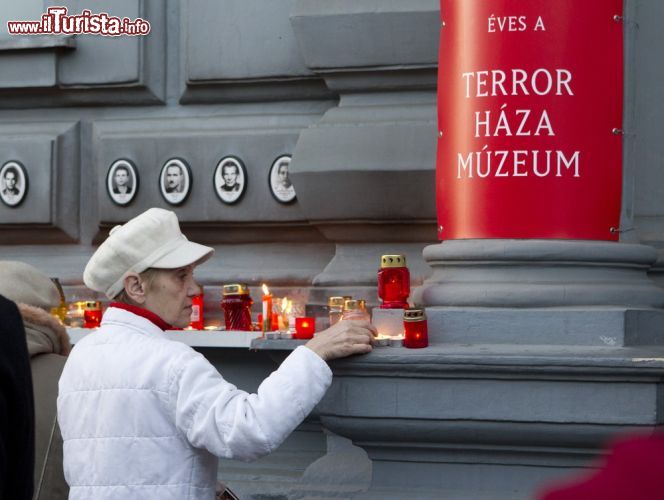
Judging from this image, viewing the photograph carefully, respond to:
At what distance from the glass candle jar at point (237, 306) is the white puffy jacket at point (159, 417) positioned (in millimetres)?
2528

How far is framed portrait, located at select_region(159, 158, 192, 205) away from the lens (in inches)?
233

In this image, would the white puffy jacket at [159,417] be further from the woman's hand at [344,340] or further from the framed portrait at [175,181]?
the framed portrait at [175,181]

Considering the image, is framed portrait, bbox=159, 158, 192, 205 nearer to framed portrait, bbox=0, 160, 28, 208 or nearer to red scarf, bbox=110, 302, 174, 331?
framed portrait, bbox=0, 160, 28, 208

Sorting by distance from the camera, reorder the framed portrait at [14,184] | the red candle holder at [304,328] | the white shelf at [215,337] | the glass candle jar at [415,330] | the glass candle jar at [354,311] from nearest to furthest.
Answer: the glass candle jar at [415,330] → the glass candle jar at [354,311] → the red candle holder at [304,328] → the white shelf at [215,337] → the framed portrait at [14,184]

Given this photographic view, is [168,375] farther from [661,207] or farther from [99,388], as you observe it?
[661,207]

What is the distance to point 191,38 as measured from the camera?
19.5ft

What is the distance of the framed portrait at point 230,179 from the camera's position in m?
5.82

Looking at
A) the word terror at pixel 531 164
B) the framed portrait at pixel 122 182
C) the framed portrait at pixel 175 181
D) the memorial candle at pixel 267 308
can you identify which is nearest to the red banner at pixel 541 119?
the word terror at pixel 531 164

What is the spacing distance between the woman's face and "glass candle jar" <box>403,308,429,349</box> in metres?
1.07

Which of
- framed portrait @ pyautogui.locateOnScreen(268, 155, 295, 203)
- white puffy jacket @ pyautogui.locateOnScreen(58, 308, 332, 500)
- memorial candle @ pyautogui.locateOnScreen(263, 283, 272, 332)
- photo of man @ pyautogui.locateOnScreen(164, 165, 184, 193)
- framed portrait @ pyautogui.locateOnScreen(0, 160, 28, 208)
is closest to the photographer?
white puffy jacket @ pyautogui.locateOnScreen(58, 308, 332, 500)

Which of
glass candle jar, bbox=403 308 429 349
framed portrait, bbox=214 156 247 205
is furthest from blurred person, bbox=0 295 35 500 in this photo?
framed portrait, bbox=214 156 247 205

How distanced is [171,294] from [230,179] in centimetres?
275

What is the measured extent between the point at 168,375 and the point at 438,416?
1357 mm

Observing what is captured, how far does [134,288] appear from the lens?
311 centimetres
